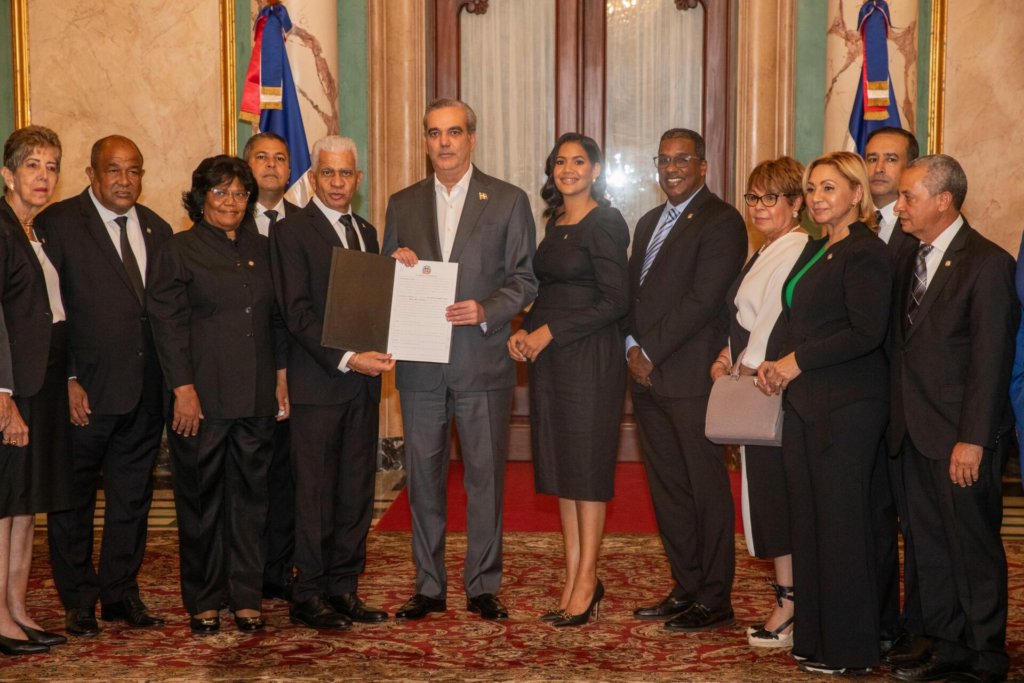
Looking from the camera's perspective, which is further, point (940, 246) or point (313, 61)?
point (313, 61)

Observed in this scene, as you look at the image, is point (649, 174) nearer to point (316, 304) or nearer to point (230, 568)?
point (316, 304)

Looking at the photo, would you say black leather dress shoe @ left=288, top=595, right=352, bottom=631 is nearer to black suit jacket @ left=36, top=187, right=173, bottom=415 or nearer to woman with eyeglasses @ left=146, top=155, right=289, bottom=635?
woman with eyeglasses @ left=146, top=155, right=289, bottom=635

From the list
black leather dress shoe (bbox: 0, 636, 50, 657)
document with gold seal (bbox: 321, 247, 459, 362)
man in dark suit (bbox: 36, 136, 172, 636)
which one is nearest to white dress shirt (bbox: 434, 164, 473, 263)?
document with gold seal (bbox: 321, 247, 459, 362)

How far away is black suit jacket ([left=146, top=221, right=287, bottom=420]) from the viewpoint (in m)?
4.13

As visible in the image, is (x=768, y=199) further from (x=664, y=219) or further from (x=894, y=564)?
(x=894, y=564)

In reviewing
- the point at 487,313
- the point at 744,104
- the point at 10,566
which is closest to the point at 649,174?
the point at 744,104

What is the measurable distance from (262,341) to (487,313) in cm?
95

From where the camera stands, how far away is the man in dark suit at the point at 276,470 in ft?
15.4

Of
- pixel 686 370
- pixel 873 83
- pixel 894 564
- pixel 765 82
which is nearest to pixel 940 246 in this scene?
pixel 686 370

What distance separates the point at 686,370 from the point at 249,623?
83.6 inches

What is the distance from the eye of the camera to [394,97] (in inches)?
313

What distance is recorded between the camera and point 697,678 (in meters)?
3.68

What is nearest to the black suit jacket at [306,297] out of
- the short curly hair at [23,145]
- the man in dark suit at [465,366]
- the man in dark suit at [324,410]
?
the man in dark suit at [324,410]

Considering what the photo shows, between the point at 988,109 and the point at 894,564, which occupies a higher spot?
the point at 988,109
